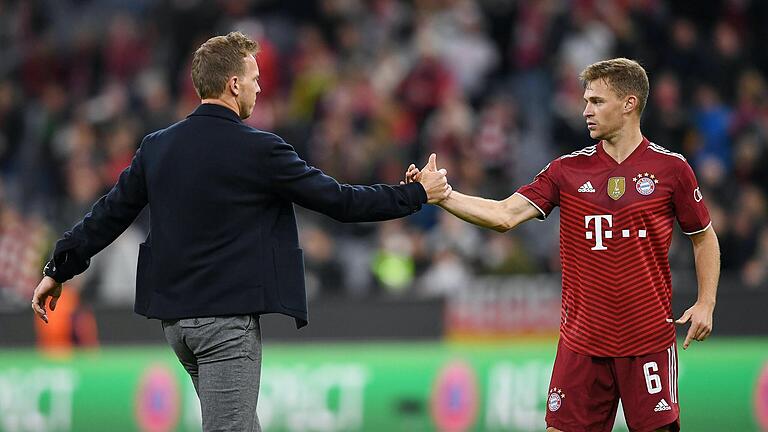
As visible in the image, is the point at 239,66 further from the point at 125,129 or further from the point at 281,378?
the point at 125,129

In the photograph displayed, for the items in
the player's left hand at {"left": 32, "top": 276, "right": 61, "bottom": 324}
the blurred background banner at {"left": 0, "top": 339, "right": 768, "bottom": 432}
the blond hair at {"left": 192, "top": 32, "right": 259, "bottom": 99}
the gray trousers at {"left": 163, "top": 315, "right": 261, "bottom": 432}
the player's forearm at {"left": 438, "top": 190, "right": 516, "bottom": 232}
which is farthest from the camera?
the blurred background banner at {"left": 0, "top": 339, "right": 768, "bottom": 432}

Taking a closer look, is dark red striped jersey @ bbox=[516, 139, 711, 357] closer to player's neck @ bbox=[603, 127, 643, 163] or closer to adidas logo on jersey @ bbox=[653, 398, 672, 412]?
player's neck @ bbox=[603, 127, 643, 163]

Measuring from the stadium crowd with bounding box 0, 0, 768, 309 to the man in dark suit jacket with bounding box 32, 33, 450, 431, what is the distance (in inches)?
193

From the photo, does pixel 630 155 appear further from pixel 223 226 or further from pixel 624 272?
pixel 223 226

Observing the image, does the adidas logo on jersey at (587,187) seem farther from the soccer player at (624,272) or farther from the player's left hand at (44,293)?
the player's left hand at (44,293)

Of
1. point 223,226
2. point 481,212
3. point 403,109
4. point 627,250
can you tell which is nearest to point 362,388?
point 403,109

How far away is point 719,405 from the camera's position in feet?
32.1

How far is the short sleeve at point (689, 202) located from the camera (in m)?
6.30

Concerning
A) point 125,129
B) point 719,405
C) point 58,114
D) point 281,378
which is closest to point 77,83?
point 58,114

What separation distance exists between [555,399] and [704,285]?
0.86 metres

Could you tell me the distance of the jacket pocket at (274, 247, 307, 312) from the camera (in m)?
5.75

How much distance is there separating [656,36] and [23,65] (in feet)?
24.3

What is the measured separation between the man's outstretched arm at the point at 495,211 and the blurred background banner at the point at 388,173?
12.1 ft

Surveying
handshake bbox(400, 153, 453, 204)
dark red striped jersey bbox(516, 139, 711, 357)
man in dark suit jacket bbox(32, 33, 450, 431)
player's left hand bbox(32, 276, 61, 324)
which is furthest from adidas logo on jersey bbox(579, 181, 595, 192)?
player's left hand bbox(32, 276, 61, 324)
